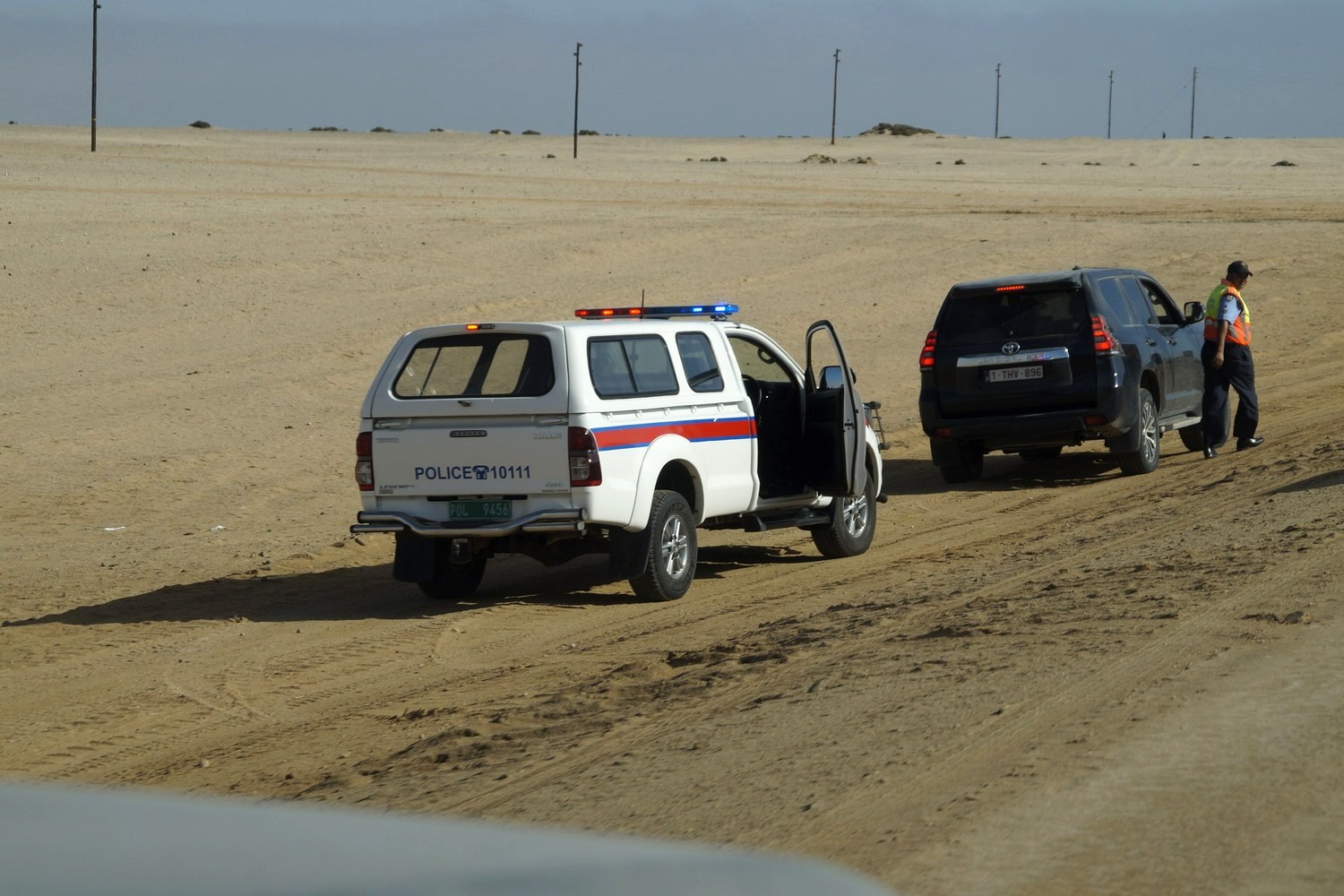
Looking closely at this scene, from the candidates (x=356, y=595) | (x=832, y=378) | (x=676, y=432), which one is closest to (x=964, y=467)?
(x=832, y=378)

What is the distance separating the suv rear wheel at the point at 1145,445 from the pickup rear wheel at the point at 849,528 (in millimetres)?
3633

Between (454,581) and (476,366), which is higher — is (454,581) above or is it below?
below

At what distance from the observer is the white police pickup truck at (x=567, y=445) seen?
9.55 meters

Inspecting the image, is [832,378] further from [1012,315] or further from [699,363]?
[1012,315]

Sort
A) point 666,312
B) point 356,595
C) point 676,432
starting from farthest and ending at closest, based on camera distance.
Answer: point 666,312
point 356,595
point 676,432

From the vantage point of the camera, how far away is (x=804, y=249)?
3203 centimetres

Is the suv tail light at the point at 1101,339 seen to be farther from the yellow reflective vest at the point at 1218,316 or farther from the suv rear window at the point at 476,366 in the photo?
the suv rear window at the point at 476,366

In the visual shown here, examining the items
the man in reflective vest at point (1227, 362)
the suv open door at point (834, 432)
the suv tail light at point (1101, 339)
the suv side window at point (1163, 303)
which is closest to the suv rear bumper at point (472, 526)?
the suv open door at point (834, 432)

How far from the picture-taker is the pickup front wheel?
1142 cm

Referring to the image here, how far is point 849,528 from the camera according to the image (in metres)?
11.6

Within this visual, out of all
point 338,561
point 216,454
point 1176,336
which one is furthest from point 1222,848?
point 216,454

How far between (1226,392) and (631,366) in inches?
293

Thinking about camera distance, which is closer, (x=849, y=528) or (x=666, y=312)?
(x=666, y=312)

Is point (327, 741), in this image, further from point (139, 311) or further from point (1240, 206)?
point (1240, 206)
